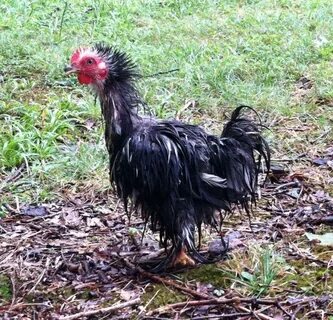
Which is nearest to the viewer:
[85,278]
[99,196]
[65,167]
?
[85,278]

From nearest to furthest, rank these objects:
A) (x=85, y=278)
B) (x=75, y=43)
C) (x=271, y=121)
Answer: (x=85, y=278)
(x=271, y=121)
(x=75, y=43)

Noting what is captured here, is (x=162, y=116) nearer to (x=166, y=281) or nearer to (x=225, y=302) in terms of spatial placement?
(x=166, y=281)

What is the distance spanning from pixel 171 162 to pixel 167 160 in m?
0.02

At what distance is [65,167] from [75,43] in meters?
2.29

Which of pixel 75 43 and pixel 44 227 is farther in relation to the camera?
pixel 75 43

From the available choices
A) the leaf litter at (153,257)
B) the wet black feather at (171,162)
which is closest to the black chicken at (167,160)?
the wet black feather at (171,162)

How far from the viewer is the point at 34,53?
5734 millimetres

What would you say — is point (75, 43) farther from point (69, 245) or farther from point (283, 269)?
point (283, 269)

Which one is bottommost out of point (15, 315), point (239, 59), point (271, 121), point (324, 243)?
point (15, 315)

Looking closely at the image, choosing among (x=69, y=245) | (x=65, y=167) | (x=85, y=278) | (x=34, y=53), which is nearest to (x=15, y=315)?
(x=85, y=278)

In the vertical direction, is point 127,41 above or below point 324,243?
above

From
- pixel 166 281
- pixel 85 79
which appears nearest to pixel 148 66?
pixel 85 79

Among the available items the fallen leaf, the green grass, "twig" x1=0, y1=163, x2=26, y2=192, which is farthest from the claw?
"twig" x1=0, y1=163, x2=26, y2=192

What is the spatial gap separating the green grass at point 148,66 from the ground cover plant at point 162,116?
15 mm
